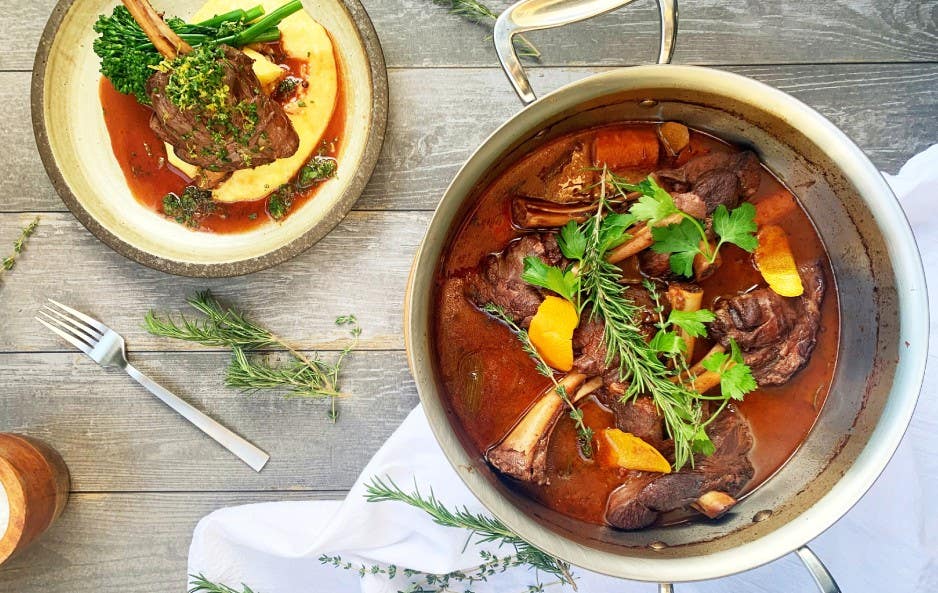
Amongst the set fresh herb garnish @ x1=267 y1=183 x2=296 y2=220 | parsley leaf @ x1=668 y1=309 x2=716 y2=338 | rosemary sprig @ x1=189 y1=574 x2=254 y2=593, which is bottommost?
rosemary sprig @ x1=189 y1=574 x2=254 y2=593

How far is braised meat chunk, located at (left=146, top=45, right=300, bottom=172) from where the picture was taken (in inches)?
61.1

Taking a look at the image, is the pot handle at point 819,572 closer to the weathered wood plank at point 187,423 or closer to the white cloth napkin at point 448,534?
the white cloth napkin at point 448,534

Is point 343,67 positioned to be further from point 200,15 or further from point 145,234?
point 145,234

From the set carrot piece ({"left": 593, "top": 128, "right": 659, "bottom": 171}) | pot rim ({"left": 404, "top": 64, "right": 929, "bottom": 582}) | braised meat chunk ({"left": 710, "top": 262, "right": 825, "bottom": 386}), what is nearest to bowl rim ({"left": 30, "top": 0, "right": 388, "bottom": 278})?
pot rim ({"left": 404, "top": 64, "right": 929, "bottom": 582})

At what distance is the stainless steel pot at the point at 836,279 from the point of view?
133 centimetres

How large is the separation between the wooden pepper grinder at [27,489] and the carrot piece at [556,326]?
1.34 m

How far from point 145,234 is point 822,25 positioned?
187 cm

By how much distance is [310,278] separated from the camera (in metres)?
1.87

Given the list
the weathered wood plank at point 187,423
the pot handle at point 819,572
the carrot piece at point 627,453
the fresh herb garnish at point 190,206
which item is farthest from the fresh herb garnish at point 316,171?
the pot handle at point 819,572

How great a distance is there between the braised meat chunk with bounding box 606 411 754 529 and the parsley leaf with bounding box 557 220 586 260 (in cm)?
50

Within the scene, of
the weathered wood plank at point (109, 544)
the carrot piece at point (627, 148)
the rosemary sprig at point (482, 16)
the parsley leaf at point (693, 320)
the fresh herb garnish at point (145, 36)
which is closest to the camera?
the parsley leaf at point (693, 320)

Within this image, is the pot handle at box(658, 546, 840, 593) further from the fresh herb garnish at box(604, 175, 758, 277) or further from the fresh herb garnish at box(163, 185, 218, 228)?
the fresh herb garnish at box(163, 185, 218, 228)

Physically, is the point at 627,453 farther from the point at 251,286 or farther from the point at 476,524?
the point at 251,286

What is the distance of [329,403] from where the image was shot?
190 centimetres
